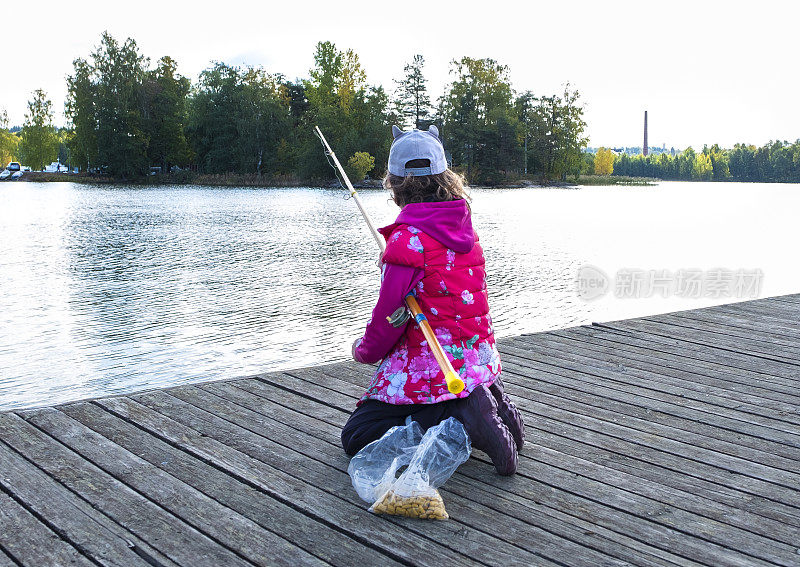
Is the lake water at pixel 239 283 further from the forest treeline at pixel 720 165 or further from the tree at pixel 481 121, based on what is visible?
the forest treeline at pixel 720 165

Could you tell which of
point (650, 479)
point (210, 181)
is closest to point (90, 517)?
point (650, 479)

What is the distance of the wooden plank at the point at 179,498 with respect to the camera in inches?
80.7

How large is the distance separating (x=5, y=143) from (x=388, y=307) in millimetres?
82990

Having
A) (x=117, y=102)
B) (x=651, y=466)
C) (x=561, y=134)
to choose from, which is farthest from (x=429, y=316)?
(x=561, y=134)

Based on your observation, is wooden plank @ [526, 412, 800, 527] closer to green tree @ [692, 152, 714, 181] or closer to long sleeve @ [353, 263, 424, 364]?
long sleeve @ [353, 263, 424, 364]

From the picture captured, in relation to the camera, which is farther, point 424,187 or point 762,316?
point 762,316

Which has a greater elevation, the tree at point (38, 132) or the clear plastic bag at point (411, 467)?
the tree at point (38, 132)

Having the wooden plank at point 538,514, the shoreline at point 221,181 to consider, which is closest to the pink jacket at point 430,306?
the wooden plank at point 538,514

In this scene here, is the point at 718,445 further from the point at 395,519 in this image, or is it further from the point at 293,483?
the point at 293,483

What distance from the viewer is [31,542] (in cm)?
208

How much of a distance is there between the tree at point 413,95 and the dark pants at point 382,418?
53.4 m

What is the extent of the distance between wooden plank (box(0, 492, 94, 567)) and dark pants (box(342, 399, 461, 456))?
0.91m

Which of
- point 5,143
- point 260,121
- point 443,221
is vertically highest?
point 5,143

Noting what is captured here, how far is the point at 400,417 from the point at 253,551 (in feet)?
2.34
